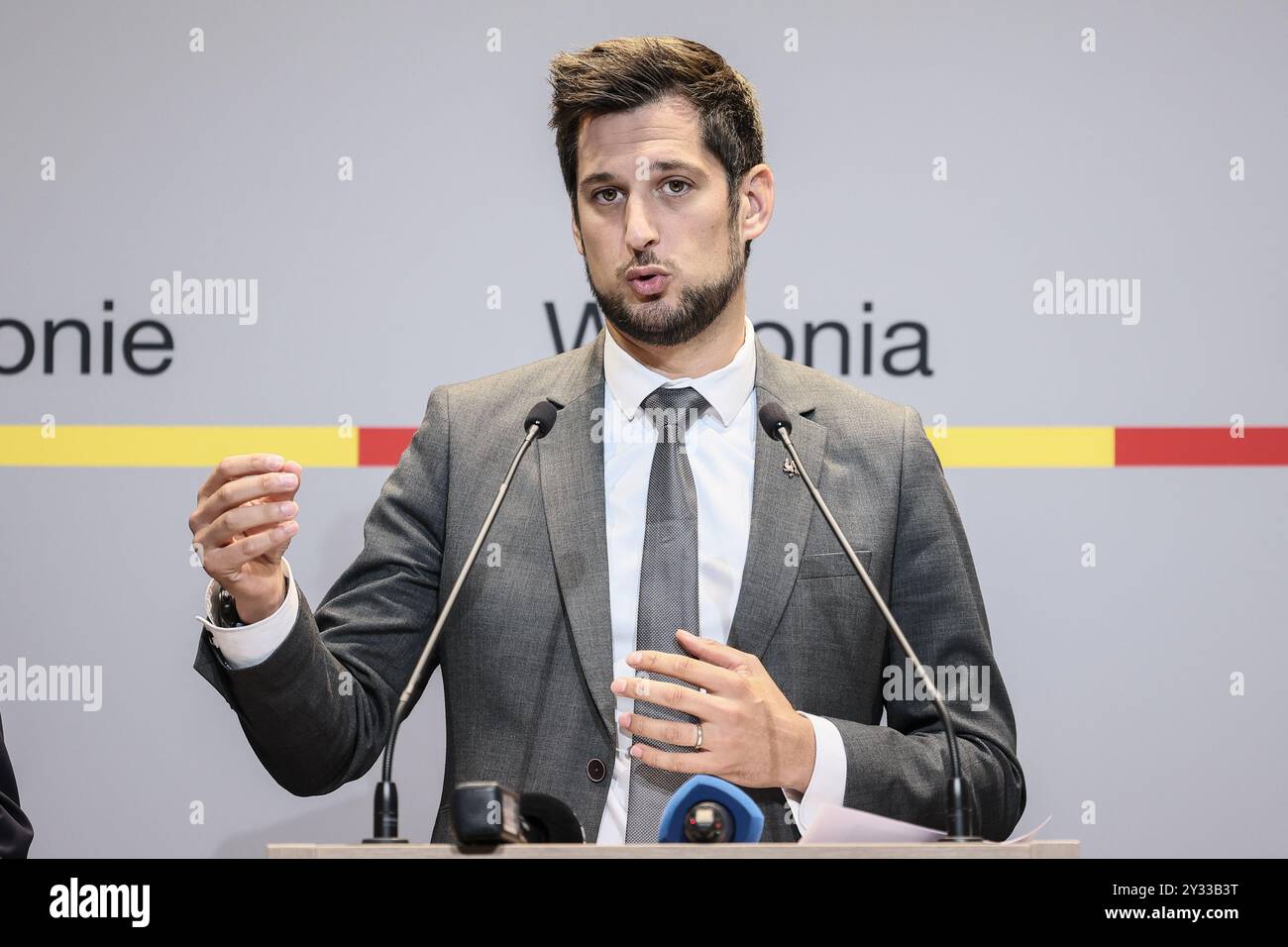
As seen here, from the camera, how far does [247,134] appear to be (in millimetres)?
3412

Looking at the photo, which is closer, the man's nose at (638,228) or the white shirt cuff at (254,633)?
the white shirt cuff at (254,633)

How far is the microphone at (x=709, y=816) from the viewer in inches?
60.8

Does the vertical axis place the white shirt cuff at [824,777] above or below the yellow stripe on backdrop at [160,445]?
below

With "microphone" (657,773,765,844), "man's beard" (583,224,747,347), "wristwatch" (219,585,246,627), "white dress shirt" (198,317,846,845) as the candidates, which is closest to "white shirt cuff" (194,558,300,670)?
"wristwatch" (219,585,246,627)

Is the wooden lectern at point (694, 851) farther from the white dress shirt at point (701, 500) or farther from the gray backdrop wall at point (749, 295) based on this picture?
the gray backdrop wall at point (749, 295)

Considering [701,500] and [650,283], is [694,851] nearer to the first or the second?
[701,500]

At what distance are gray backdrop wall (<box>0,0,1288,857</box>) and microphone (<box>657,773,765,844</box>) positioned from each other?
6.05 ft

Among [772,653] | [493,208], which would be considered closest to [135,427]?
[493,208]

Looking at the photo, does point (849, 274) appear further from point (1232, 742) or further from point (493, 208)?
point (1232, 742)

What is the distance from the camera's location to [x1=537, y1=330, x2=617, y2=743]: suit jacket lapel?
2262 mm

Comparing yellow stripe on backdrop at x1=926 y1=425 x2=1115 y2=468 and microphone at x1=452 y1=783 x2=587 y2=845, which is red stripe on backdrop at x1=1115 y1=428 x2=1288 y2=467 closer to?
yellow stripe on backdrop at x1=926 y1=425 x2=1115 y2=468

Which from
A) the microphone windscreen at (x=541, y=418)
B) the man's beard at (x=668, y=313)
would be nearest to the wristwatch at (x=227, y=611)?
the microphone windscreen at (x=541, y=418)

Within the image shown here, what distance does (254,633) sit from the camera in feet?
6.45

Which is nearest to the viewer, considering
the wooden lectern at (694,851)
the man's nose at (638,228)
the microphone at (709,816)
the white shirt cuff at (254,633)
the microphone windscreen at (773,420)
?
the wooden lectern at (694,851)
